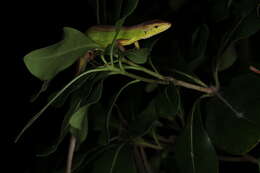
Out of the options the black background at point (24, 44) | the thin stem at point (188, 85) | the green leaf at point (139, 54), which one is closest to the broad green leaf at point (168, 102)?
the thin stem at point (188, 85)

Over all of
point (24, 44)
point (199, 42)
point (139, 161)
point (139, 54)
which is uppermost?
point (139, 54)

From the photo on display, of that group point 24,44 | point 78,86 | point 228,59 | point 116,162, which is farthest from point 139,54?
point 24,44

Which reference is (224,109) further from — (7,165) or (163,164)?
(7,165)

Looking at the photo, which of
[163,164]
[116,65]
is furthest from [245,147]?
[163,164]

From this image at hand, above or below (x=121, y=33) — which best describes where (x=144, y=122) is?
below

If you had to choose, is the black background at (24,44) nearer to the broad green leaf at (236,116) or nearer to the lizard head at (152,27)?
the lizard head at (152,27)

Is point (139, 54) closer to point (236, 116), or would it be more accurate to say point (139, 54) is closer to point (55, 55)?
point (55, 55)
